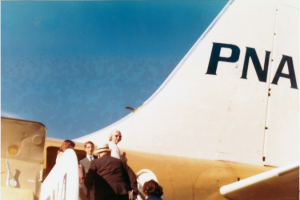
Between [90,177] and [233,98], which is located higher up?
[233,98]

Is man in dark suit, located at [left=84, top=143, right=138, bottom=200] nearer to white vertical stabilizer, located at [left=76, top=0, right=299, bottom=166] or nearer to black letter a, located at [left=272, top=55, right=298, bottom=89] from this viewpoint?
white vertical stabilizer, located at [left=76, top=0, right=299, bottom=166]

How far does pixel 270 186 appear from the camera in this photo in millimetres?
3715

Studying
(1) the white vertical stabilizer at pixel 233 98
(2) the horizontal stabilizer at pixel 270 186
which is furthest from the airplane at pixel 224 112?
(2) the horizontal stabilizer at pixel 270 186

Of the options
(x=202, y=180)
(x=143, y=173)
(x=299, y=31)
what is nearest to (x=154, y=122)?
(x=202, y=180)

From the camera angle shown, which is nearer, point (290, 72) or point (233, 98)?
point (233, 98)

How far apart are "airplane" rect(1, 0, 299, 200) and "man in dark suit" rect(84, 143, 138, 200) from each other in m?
1.28

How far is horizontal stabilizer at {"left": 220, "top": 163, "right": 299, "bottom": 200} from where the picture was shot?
339 centimetres

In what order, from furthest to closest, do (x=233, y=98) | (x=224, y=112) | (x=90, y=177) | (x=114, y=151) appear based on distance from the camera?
(x=233, y=98), (x=224, y=112), (x=114, y=151), (x=90, y=177)

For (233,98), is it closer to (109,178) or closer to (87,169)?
(87,169)

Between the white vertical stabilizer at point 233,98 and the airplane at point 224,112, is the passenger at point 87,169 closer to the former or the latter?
the airplane at point 224,112

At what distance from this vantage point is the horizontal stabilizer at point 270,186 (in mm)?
3391

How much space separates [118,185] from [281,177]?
1.22 m

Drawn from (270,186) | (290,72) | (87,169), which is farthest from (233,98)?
(87,169)

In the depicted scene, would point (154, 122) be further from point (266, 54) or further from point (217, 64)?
point (266, 54)
